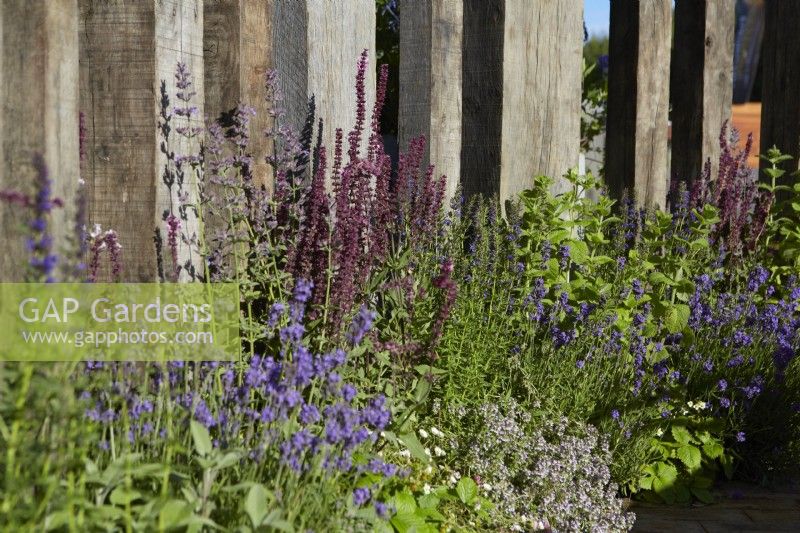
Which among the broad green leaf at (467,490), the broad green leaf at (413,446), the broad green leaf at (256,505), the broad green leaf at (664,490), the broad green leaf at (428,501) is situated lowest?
the broad green leaf at (664,490)

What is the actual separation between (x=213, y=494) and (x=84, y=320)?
474 millimetres

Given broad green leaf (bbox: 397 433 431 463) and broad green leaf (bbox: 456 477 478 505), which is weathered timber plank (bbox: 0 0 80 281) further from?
broad green leaf (bbox: 456 477 478 505)

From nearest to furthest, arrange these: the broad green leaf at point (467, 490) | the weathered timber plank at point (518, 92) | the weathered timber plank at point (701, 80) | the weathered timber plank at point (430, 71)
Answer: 1. the broad green leaf at point (467, 490)
2. the weathered timber plank at point (430, 71)
3. the weathered timber plank at point (518, 92)
4. the weathered timber plank at point (701, 80)

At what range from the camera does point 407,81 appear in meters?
4.20

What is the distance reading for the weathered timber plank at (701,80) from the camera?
554 centimetres

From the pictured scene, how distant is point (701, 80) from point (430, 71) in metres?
2.18

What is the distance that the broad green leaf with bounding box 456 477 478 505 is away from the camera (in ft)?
9.59

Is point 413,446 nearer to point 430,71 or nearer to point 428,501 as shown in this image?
point 428,501

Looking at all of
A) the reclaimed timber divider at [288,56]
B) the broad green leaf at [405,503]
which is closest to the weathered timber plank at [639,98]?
the reclaimed timber divider at [288,56]

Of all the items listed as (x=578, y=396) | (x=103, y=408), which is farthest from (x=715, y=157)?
(x=103, y=408)

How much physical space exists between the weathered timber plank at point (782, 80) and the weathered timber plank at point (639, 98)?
898 millimetres

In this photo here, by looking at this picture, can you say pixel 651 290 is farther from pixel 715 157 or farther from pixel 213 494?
pixel 213 494

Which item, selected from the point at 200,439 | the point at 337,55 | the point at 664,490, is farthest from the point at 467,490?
the point at 337,55

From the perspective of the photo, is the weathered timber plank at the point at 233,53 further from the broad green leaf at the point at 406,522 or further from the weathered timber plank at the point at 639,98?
the weathered timber plank at the point at 639,98
